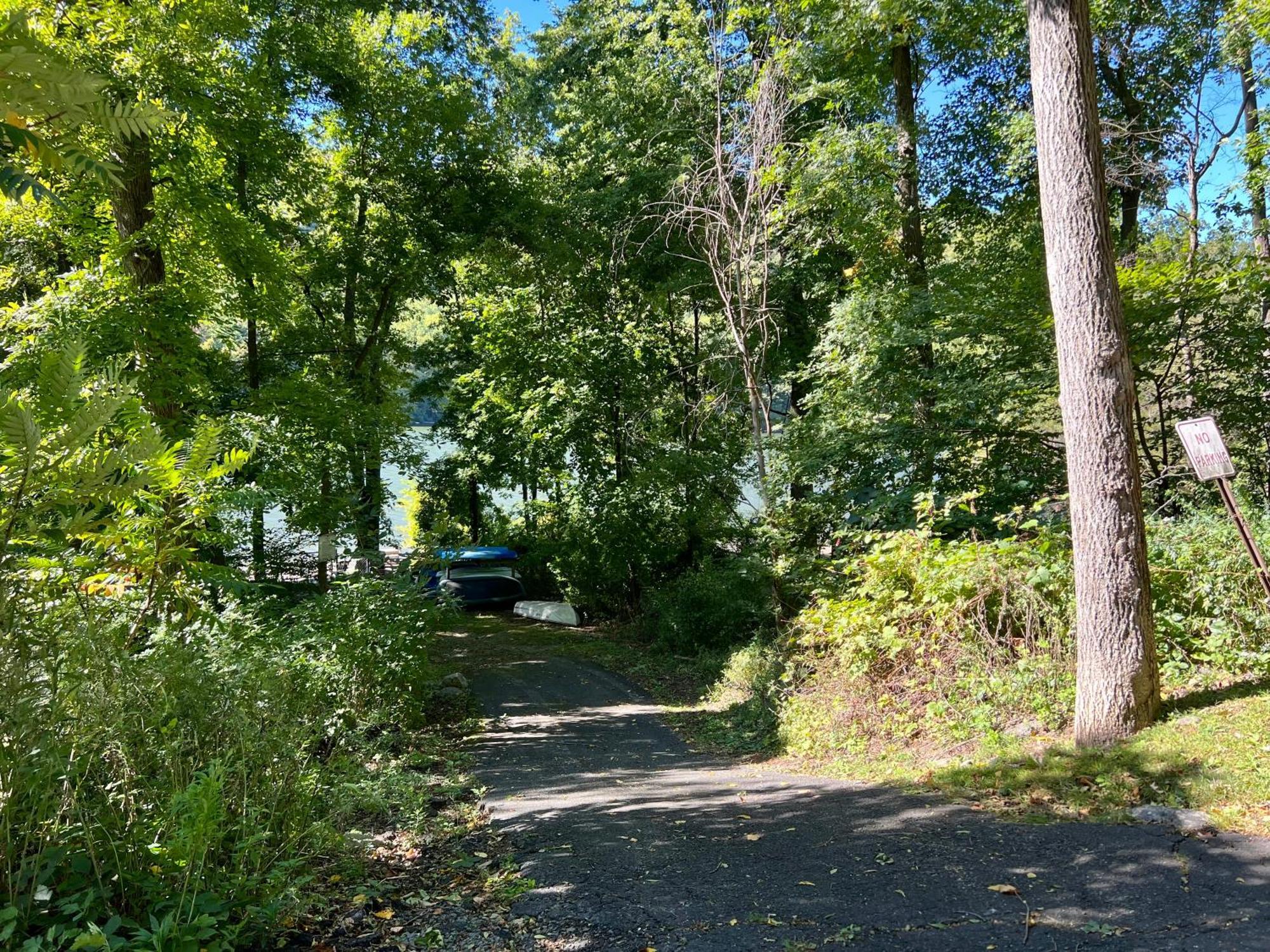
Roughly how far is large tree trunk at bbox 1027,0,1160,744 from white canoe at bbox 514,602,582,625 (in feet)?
51.3

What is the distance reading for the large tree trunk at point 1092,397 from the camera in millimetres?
5684

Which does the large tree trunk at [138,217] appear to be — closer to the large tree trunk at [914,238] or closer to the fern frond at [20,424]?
the fern frond at [20,424]

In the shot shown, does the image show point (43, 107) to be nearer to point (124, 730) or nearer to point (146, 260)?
point (124, 730)

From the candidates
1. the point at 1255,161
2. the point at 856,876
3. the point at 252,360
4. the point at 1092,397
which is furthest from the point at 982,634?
the point at 252,360

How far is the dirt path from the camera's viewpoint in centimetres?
338

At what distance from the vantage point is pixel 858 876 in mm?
4023

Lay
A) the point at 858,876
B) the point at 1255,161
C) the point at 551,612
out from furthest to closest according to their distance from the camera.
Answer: the point at 551,612
the point at 1255,161
the point at 858,876

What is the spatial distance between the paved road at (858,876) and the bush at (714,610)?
7.91 meters

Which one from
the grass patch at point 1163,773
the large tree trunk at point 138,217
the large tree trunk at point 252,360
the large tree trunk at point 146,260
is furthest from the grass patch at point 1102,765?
the large tree trunk at point 138,217

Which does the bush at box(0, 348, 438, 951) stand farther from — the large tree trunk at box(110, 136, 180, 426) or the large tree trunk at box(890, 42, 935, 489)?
the large tree trunk at box(890, 42, 935, 489)

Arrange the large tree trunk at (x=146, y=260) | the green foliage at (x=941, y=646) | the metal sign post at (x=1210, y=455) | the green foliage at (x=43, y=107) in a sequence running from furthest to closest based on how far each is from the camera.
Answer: the large tree trunk at (x=146, y=260), the green foliage at (x=941, y=646), the metal sign post at (x=1210, y=455), the green foliage at (x=43, y=107)

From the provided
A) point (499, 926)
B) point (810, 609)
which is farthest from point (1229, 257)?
point (499, 926)

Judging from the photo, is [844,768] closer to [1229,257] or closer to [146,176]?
[1229,257]

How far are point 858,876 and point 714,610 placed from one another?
11.1 meters
